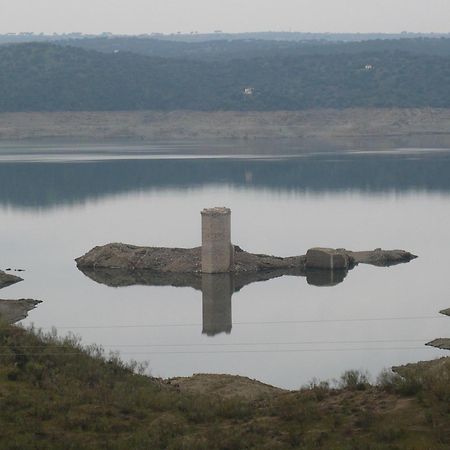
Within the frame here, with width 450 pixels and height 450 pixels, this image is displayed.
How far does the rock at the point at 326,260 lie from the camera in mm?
44625

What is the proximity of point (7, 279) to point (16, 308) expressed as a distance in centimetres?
633

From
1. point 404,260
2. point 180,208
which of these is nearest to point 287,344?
point 404,260

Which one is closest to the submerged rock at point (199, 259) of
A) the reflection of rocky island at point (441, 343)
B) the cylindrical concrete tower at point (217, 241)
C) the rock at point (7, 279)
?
the cylindrical concrete tower at point (217, 241)

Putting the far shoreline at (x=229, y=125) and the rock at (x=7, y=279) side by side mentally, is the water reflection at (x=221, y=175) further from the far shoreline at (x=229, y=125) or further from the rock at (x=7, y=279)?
the rock at (x=7, y=279)

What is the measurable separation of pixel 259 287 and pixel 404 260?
754 centimetres

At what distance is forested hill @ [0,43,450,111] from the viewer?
447 feet

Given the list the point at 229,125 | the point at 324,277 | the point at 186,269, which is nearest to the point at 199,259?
the point at 186,269

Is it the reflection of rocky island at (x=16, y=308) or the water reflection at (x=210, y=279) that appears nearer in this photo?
the reflection of rocky island at (x=16, y=308)

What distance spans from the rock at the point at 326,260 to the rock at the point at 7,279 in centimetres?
971

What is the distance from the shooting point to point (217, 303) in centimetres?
3825

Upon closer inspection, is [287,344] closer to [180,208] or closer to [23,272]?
[23,272]

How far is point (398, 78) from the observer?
5699 inches

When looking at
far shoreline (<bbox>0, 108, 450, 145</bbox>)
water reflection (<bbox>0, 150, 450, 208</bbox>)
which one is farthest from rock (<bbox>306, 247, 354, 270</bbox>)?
far shoreline (<bbox>0, 108, 450, 145</bbox>)

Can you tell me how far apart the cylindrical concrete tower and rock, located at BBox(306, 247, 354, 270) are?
110 inches
